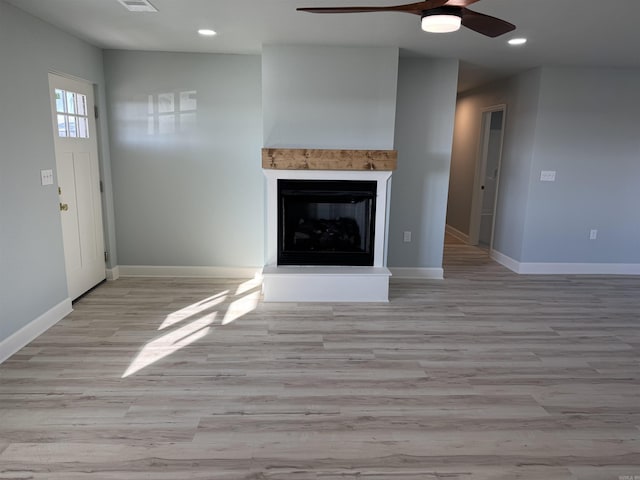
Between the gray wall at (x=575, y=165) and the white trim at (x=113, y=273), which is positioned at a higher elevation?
the gray wall at (x=575, y=165)

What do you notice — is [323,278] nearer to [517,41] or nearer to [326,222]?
[326,222]

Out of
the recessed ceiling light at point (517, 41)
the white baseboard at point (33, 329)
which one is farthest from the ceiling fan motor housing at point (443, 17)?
the white baseboard at point (33, 329)

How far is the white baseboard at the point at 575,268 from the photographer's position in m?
5.30

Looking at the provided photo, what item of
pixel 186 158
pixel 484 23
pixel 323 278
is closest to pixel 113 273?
pixel 186 158

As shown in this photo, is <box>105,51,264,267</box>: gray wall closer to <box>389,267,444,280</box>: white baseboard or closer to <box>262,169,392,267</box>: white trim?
<box>262,169,392,267</box>: white trim

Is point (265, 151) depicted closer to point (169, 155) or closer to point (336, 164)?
point (336, 164)

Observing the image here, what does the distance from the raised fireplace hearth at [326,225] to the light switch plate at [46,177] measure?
5.86 ft

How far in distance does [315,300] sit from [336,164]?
1339 millimetres

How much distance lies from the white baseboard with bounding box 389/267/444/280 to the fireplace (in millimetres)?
793

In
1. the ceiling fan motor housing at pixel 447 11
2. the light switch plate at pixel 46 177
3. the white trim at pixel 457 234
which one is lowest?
the white trim at pixel 457 234

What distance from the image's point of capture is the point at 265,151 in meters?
4.06

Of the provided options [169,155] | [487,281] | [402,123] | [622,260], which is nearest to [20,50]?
[169,155]

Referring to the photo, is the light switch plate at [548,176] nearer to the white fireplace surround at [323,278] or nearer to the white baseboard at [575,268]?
the white baseboard at [575,268]

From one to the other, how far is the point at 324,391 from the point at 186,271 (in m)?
2.83
